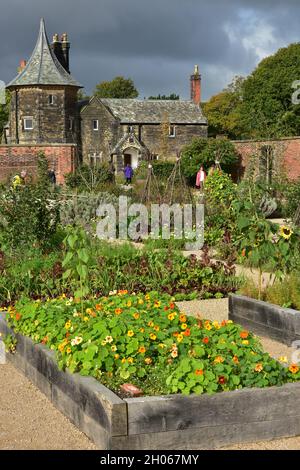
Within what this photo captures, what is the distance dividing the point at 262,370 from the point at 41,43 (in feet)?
169

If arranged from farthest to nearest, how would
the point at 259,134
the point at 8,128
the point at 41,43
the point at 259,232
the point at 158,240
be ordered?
the point at 8,128, the point at 41,43, the point at 259,134, the point at 158,240, the point at 259,232

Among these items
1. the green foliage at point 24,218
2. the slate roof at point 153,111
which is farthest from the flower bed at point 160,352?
the slate roof at point 153,111

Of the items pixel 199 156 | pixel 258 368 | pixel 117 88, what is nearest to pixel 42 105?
pixel 199 156

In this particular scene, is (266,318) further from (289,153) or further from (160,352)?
(289,153)

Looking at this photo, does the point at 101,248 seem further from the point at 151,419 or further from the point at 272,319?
the point at 151,419

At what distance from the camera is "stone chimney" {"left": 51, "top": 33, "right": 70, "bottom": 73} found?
187 ft

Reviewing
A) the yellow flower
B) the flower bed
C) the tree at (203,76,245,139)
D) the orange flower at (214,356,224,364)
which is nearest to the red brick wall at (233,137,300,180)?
the flower bed

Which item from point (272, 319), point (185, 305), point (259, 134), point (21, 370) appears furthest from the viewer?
point (259, 134)

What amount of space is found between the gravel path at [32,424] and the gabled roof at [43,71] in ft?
151

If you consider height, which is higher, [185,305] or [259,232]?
[259,232]

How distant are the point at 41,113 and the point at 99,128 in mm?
5067

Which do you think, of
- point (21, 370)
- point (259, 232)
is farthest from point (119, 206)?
point (21, 370)

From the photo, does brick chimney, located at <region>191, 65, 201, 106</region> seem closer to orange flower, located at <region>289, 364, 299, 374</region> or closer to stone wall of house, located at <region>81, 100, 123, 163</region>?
stone wall of house, located at <region>81, 100, 123, 163</region>

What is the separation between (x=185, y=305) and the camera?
9.03 m
